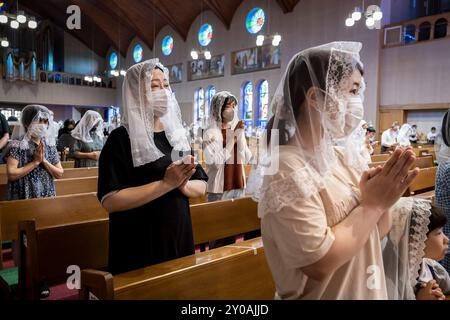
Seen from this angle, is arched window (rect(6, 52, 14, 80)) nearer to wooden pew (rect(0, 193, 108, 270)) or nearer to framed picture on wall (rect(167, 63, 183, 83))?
framed picture on wall (rect(167, 63, 183, 83))

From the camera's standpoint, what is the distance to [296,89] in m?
1.08

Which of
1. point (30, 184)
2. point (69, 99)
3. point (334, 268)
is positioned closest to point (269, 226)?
point (334, 268)

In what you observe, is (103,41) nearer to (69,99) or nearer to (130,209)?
(69,99)

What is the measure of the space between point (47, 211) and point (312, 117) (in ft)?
7.85

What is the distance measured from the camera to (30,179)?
3.01 meters

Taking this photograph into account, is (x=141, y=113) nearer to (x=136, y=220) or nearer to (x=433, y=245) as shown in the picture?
(x=136, y=220)

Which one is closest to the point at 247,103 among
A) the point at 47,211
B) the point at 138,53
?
the point at 138,53

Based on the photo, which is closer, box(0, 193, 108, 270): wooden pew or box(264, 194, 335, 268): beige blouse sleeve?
box(264, 194, 335, 268): beige blouse sleeve

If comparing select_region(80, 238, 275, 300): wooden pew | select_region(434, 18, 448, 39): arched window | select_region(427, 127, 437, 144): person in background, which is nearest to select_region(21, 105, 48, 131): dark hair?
select_region(80, 238, 275, 300): wooden pew

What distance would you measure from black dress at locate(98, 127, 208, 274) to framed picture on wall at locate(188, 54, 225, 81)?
1637 centimetres

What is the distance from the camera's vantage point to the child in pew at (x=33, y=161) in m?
2.87

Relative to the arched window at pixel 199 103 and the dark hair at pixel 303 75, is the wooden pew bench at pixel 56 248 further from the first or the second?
the arched window at pixel 199 103

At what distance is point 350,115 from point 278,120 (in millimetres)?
215

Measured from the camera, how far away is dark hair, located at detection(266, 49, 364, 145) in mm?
1038
